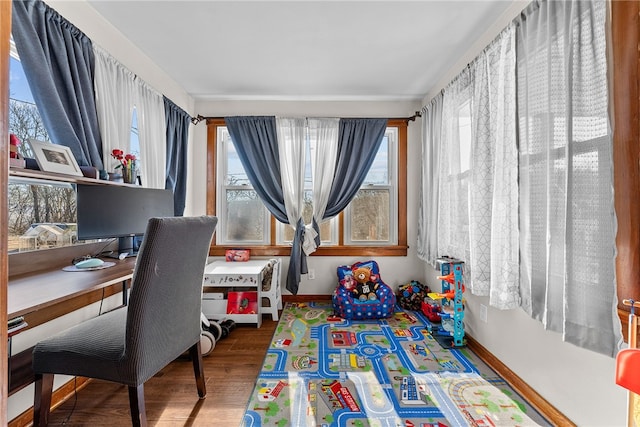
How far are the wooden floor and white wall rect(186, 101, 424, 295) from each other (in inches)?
51.7

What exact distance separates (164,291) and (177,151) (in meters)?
2.06

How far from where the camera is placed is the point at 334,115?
3361 mm

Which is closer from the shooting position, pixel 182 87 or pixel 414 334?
pixel 414 334

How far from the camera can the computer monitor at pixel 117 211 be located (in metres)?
1.71

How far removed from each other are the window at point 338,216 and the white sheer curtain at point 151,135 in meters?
0.76

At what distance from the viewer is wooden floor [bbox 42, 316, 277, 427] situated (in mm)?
1530

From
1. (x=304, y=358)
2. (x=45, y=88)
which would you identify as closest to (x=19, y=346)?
(x=45, y=88)

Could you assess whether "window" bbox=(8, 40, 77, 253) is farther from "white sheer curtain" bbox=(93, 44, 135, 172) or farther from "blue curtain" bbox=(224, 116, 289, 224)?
"blue curtain" bbox=(224, 116, 289, 224)

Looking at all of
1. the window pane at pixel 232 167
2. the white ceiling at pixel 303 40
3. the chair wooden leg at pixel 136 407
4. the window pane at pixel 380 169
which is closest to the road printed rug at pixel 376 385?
the chair wooden leg at pixel 136 407

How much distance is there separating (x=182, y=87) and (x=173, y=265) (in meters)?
2.47

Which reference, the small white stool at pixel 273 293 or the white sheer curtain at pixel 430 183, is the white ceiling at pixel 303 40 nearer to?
the white sheer curtain at pixel 430 183

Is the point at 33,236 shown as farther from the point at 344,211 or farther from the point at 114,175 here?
the point at 344,211

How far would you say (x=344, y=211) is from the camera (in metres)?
3.42

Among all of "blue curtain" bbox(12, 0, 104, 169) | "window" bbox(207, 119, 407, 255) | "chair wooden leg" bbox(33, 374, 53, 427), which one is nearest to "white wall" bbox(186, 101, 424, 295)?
"window" bbox(207, 119, 407, 255)
